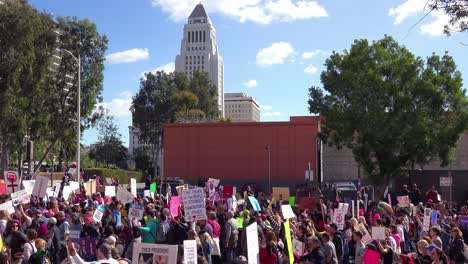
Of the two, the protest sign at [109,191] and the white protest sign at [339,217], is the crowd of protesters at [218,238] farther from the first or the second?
the protest sign at [109,191]

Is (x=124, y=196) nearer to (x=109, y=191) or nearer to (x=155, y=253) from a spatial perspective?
(x=109, y=191)

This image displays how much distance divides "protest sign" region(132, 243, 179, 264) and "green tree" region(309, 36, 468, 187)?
37.4 metres

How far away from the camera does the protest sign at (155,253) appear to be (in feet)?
27.1

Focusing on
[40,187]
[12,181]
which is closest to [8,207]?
[40,187]

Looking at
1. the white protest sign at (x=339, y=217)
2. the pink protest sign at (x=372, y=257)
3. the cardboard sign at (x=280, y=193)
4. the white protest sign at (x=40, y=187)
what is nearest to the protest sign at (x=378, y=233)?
the pink protest sign at (x=372, y=257)

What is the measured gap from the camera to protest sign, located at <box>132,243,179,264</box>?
8.25m

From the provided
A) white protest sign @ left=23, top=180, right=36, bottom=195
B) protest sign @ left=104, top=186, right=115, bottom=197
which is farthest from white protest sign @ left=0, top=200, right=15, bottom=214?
protest sign @ left=104, top=186, right=115, bottom=197

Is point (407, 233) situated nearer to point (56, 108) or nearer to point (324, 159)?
point (56, 108)

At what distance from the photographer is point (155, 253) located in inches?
328

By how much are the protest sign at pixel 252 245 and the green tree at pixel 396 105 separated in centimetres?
3495

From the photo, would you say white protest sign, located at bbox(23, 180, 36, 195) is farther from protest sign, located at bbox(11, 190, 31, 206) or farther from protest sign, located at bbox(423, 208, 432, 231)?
protest sign, located at bbox(423, 208, 432, 231)

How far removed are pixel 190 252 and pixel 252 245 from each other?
1.64 metres

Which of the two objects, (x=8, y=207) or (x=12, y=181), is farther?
(x=12, y=181)

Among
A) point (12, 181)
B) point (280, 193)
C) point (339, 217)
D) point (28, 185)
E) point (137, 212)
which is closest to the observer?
point (137, 212)
